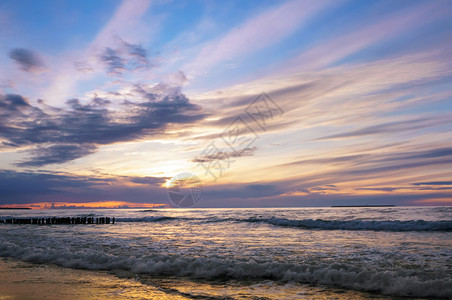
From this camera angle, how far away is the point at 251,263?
11805 millimetres

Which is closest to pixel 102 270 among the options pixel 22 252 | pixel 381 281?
pixel 22 252

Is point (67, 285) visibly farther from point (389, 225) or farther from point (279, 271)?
point (389, 225)

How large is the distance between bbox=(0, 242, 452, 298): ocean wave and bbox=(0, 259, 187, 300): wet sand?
4.74 feet

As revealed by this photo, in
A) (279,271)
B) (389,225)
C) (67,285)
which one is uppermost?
(67,285)

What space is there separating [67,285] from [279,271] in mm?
7141

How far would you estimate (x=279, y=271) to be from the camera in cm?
1120

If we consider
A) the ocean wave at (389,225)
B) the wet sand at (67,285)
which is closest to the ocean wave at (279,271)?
the wet sand at (67,285)

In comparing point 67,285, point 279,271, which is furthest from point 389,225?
point 67,285

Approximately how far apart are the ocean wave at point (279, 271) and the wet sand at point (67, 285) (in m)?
1.44

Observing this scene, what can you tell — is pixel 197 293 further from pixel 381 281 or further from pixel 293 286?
pixel 381 281

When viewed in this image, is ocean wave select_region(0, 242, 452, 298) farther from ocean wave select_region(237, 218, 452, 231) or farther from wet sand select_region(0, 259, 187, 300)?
ocean wave select_region(237, 218, 452, 231)

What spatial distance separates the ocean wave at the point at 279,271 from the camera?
9125 millimetres

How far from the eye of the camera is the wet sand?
322 inches

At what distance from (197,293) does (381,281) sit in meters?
5.86
